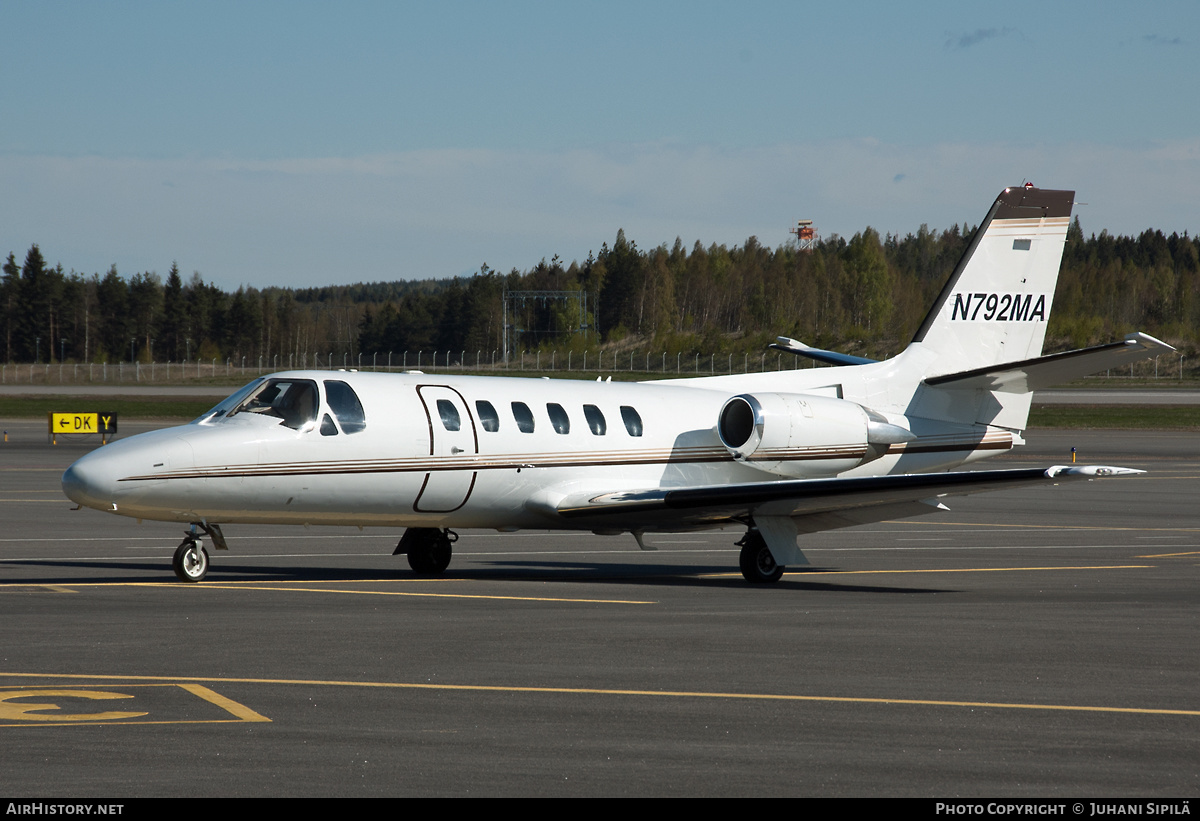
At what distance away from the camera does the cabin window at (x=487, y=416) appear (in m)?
18.5

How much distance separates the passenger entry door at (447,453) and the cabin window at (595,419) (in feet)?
6.02

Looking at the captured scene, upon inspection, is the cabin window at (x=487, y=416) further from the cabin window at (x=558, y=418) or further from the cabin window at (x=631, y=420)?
the cabin window at (x=631, y=420)

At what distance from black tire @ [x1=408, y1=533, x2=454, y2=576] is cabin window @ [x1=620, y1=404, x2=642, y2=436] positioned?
301cm

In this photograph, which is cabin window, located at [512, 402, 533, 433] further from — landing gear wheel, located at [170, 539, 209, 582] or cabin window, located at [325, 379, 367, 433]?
landing gear wheel, located at [170, 539, 209, 582]

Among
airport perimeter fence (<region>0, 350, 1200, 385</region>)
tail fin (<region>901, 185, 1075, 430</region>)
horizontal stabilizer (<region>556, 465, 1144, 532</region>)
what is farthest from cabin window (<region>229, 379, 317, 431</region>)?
airport perimeter fence (<region>0, 350, 1200, 385</region>)

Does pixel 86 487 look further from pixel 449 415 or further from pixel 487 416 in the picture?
pixel 487 416

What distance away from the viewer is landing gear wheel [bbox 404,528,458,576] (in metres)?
19.0

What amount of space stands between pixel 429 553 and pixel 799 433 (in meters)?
5.51

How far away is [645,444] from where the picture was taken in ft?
64.8

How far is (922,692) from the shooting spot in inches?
408

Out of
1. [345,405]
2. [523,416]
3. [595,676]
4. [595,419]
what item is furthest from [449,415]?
[595,676]

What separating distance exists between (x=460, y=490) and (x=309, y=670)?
7.06 m

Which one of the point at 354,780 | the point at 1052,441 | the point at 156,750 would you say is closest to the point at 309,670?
the point at 156,750

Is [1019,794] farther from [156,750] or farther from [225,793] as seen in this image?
[156,750]
